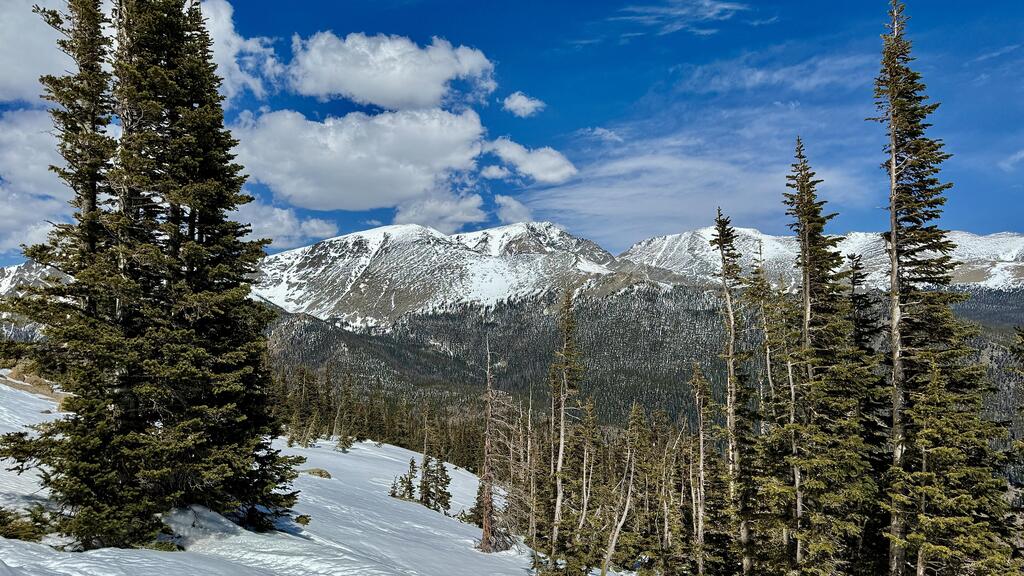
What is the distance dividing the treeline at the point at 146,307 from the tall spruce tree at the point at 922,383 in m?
20.7

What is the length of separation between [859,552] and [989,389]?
8.72m

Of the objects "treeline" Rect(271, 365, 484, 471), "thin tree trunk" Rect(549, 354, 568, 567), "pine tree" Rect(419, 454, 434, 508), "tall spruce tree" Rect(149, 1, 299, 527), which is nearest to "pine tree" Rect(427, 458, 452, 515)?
"pine tree" Rect(419, 454, 434, 508)

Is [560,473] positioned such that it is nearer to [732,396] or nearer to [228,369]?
[732,396]

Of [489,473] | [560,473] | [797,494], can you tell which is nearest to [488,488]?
[489,473]

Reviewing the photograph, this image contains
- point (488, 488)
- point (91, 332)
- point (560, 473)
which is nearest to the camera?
point (91, 332)

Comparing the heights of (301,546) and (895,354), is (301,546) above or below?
below

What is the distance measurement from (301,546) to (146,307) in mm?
8116

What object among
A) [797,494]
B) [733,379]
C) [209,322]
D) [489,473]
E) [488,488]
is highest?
[209,322]

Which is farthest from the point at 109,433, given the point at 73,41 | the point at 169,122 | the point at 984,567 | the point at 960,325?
the point at 960,325

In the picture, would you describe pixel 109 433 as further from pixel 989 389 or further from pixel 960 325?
pixel 989 389

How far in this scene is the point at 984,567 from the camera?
1645cm

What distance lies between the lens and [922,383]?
1869 cm

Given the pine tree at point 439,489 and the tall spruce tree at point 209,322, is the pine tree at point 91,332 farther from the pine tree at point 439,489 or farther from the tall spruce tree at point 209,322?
the pine tree at point 439,489

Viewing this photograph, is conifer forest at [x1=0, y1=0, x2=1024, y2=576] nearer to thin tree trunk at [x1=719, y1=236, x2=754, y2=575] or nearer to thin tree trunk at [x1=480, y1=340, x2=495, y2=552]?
thin tree trunk at [x1=719, y1=236, x2=754, y2=575]
